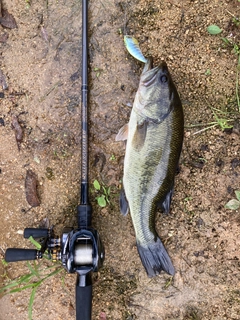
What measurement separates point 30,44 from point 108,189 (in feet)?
5.09

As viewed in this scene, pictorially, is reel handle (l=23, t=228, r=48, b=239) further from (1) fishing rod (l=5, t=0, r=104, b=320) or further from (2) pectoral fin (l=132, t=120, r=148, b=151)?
(2) pectoral fin (l=132, t=120, r=148, b=151)

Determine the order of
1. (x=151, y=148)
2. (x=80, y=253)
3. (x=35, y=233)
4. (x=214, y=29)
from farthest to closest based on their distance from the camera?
(x=214, y=29), (x=35, y=233), (x=151, y=148), (x=80, y=253)

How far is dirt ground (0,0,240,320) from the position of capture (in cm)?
325

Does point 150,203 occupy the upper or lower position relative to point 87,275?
upper

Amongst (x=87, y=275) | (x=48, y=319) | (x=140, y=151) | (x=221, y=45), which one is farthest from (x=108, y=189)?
(x=221, y=45)

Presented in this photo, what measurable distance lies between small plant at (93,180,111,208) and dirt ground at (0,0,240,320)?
0.20 feet

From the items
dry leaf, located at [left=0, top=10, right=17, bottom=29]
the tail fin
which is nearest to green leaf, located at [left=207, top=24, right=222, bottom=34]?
dry leaf, located at [left=0, top=10, right=17, bottom=29]

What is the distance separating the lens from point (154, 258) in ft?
10.1

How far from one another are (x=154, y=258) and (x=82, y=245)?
0.69 meters

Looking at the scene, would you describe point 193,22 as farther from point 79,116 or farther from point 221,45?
point 79,116

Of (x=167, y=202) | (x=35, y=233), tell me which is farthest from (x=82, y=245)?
(x=167, y=202)

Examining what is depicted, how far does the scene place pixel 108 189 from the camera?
3.28 metres

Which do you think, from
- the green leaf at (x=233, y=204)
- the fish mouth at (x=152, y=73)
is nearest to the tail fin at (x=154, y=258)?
the green leaf at (x=233, y=204)

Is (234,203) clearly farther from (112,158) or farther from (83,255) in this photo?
(83,255)
